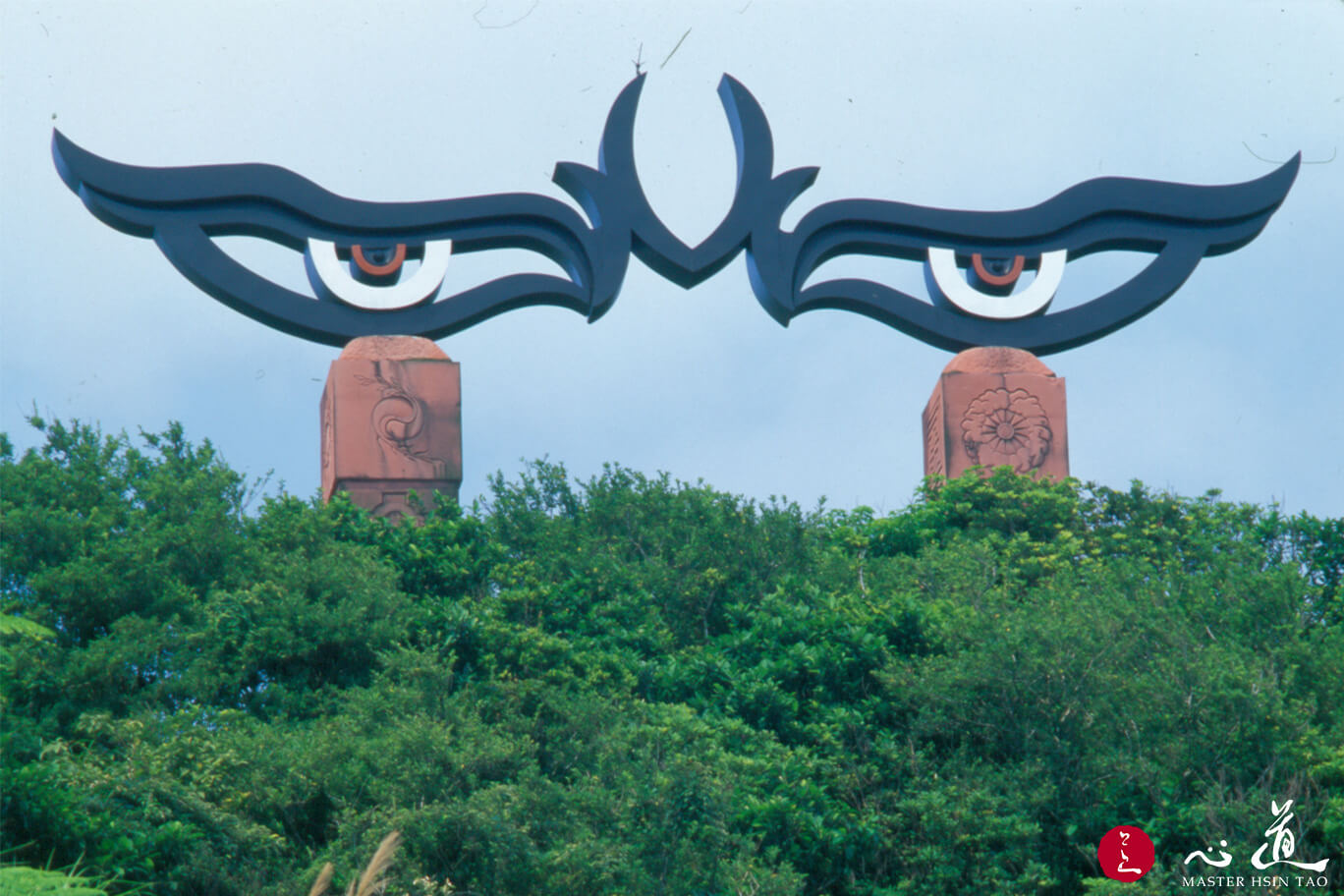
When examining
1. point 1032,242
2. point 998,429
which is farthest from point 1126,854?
point 1032,242

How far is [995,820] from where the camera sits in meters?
13.4

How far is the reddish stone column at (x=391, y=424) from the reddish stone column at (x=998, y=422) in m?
6.37

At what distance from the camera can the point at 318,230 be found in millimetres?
21625

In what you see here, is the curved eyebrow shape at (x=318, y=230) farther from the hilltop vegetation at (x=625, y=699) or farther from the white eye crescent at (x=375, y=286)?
the hilltop vegetation at (x=625, y=699)

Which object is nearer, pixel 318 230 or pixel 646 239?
pixel 318 230

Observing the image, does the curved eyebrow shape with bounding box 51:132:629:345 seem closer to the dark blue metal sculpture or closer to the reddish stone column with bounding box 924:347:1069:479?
the dark blue metal sculpture

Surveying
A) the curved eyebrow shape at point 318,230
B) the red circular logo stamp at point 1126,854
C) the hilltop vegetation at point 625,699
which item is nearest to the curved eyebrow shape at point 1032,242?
the curved eyebrow shape at point 318,230

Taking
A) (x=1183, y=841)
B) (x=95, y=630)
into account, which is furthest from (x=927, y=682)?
(x=95, y=630)

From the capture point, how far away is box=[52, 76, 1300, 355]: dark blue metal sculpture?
21094mm

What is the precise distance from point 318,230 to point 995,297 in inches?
356

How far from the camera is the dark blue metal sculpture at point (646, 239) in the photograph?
21.1 meters

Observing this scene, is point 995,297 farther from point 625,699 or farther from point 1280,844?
point 1280,844

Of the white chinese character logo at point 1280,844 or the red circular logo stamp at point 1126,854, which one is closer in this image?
the white chinese character logo at point 1280,844

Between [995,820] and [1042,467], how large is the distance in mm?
9754
